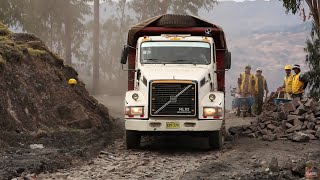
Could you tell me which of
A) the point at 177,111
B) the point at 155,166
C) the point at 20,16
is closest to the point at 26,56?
the point at 177,111

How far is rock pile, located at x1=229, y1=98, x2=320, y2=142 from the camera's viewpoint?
37.4ft

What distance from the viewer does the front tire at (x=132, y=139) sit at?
10403 millimetres

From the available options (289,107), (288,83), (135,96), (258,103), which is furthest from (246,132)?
(258,103)

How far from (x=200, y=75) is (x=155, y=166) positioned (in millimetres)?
2742

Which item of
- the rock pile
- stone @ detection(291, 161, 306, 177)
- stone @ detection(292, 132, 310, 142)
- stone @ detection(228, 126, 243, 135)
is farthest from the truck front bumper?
stone @ detection(291, 161, 306, 177)

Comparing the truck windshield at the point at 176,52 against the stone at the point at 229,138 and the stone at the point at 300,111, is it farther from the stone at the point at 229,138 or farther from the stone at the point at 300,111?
the stone at the point at 300,111

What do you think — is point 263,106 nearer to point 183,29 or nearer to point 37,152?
point 183,29

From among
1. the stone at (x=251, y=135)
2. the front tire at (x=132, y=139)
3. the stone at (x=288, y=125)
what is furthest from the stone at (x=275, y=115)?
the front tire at (x=132, y=139)

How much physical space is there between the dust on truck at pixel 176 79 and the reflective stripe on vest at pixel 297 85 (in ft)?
10.9

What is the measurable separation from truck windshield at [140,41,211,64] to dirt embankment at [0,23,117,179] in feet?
8.03

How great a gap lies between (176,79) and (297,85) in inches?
229

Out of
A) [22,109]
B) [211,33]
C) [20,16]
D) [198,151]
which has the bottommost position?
[198,151]

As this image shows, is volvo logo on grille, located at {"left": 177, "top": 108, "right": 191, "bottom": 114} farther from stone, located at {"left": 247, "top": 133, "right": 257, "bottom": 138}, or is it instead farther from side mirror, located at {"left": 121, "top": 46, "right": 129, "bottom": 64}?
stone, located at {"left": 247, "top": 133, "right": 257, "bottom": 138}

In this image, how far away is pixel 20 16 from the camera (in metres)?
32.4
